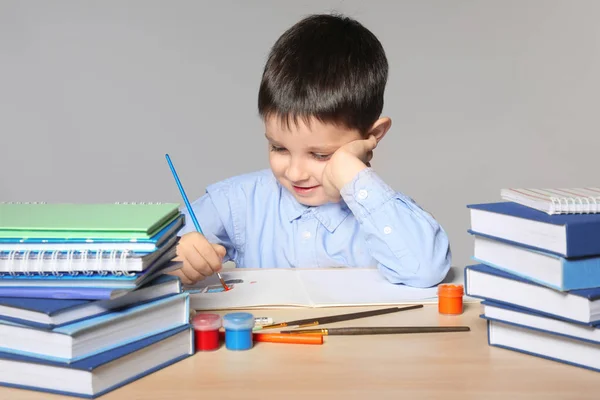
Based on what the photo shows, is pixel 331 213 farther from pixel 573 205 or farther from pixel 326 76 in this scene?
pixel 573 205

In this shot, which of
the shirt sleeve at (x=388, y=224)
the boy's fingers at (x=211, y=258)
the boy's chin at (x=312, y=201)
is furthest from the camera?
the boy's chin at (x=312, y=201)

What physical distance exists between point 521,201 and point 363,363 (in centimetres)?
30

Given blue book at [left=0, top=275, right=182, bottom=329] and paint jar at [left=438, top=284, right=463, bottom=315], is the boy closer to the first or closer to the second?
paint jar at [left=438, top=284, right=463, bottom=315]

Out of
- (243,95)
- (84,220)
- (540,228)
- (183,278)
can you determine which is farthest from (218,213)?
(243,95)

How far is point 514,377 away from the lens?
987 millimetres

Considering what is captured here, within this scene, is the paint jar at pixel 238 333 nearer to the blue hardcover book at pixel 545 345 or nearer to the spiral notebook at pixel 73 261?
the spiral notebook at pixel 73 261

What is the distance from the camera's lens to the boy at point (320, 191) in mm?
1535

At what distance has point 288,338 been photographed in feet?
3.64

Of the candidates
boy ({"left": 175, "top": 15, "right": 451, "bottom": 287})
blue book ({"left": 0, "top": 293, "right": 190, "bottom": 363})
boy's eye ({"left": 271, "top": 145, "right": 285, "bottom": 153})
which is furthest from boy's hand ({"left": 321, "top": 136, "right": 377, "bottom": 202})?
blue book ({"left": 0, "top": 293, "right": 190, "bottom": 363})

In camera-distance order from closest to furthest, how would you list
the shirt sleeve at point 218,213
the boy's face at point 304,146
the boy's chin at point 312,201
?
1. the boy's face at point 304,146
2. the boy's chin at point 312,201
3. the shirt sleeve at point 218,213

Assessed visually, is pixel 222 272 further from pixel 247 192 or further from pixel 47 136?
pixel 47 136

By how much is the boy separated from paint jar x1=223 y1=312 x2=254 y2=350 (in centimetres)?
35

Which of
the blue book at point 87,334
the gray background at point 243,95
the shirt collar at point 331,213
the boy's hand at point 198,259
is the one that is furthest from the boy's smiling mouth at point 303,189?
the gray background at point 243,95

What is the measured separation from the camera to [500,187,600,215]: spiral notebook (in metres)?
1.04
